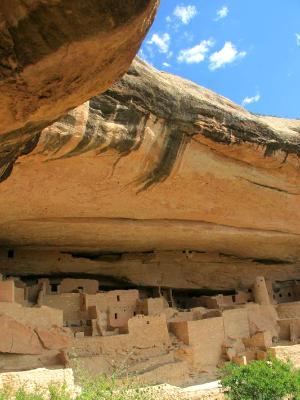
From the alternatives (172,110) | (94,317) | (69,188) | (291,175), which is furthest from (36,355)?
(291,175)

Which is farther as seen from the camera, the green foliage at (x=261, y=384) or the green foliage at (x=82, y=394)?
the green foliage at (x=261, y=384)

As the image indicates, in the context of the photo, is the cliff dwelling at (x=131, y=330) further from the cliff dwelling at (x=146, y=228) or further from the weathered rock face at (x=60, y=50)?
the weathered rock face at (x=60, y=50)

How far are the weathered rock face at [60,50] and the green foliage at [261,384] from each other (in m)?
6.29

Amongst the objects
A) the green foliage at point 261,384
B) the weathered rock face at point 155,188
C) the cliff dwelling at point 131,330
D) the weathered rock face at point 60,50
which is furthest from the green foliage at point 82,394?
the weathered rock face at point 60,50

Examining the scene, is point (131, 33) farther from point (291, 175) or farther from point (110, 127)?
point (291, 175)

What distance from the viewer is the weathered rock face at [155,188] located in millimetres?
6926

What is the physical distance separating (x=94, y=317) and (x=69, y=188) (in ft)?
9.35

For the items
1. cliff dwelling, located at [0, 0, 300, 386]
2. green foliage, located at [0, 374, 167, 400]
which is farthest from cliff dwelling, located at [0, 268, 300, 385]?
green foliage, located at [0, 374, 167, 400]

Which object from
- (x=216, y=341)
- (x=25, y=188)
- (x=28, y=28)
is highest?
(x=25, y=188)

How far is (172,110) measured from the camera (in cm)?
727

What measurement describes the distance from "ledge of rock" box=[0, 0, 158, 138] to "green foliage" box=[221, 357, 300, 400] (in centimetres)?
630

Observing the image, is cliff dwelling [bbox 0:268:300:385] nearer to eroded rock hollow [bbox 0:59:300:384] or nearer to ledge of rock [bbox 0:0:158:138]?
eroded rock hollow [bbox 0:59:300:384]

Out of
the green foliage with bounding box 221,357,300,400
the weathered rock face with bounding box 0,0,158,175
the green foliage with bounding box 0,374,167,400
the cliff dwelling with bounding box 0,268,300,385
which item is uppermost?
the weathered rock face with bounding box 0,0,158,175

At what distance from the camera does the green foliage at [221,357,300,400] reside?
7.68m
